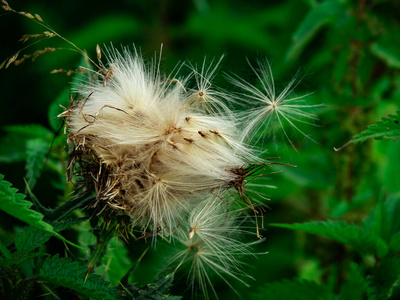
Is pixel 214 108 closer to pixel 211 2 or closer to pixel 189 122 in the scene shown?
pixel 189 122

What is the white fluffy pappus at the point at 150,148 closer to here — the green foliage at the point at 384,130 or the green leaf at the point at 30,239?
the green leaf at the point at 30,239

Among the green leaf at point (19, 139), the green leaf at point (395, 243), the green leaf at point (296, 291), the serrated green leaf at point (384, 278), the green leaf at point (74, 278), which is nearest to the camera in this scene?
the green leaf at point (74, 278)

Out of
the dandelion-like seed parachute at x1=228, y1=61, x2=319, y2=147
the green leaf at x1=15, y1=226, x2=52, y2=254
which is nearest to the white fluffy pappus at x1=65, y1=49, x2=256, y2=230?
the dandelion-like seed parachute at x1=228, y1=61, x2=319, y2=147

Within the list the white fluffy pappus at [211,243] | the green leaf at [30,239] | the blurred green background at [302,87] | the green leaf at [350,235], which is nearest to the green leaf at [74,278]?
the green leaf at [30,239]

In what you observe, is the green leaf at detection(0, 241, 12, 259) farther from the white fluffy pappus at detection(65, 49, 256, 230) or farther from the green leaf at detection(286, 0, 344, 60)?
the green leaf at detection(286, 0, 344, 60)

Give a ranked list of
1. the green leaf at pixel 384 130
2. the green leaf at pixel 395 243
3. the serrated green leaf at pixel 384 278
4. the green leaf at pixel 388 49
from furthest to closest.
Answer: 1. the green leaf at pixel 388 49
2. the green leaf at pixel 395 243
3. the serrated green leaf at pixel 384 278
4. the green leaf at pixel 384 130

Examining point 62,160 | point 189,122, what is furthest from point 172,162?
point 62,160
